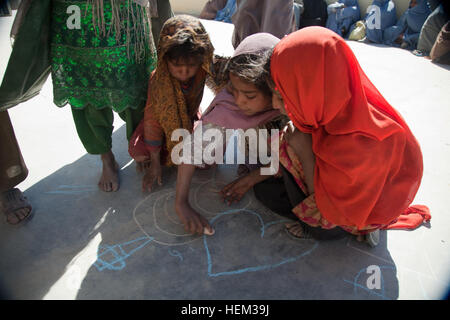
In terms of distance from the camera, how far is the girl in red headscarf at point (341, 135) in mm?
1365

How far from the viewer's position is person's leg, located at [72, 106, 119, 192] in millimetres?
2018

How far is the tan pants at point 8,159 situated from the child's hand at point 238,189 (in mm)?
1282

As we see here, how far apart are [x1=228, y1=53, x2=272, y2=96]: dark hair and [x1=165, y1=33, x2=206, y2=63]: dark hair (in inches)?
11.0

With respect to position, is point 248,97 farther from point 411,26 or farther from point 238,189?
point 411,26

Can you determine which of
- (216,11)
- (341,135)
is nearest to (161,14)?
(341,135)

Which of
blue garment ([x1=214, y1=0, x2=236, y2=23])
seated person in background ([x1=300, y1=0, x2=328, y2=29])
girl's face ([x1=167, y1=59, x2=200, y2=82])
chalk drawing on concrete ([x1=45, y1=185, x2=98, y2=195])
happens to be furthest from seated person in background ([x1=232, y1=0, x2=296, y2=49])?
blue garment ([x1=214, y1=0, x2=236, y2=23])

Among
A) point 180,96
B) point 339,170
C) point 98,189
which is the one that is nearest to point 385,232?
point 339,170

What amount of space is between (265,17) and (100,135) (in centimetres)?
150

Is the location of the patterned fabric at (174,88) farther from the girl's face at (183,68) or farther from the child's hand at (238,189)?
the child's hand at (238,189)

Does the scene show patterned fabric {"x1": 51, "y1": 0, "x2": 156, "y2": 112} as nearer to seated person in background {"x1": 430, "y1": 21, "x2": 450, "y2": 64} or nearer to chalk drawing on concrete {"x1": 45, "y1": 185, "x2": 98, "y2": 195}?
chalk drawing on concrete {"x1": 45, "y1": 185, "x2": 98, "y2": 195}

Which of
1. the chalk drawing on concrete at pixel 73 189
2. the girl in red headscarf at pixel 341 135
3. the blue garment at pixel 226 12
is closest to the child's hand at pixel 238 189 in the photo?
the girl in red headscarf at pixel 341 135

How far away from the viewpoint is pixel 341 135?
1455 mm

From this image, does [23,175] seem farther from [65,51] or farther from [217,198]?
[217,198]

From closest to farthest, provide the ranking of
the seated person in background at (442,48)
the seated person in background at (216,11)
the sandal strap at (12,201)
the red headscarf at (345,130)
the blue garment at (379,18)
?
the red headscarf at (345,130)
the sandal strap at (12,201)
the seated person in background at (442,48)
the blue garment at (379,18)
the seated person in background at (216,11)
